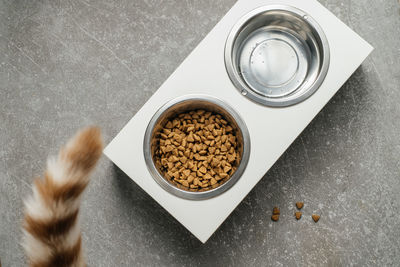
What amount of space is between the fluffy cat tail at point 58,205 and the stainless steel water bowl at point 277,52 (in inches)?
29.9

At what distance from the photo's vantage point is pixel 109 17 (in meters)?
1.72

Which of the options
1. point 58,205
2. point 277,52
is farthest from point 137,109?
point 58,205

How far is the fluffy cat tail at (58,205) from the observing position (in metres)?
0.89

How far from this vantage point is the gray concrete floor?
1.64 m

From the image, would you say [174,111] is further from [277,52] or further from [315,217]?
[315,217]

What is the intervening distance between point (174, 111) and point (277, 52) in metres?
0.53

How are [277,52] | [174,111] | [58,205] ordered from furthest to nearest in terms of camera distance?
[277,52], [174,111], [58,205]

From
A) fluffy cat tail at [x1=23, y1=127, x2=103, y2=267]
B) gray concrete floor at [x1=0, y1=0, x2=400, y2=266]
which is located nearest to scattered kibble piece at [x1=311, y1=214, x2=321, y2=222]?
gray concrete floor at [x1=0, y1=0, x2=400, y2=266]

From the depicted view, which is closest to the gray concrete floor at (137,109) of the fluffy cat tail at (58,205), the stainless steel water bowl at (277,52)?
the stainless steel water bowl at (277,52)

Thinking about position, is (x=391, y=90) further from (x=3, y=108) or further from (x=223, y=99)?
(x=3, y=108)

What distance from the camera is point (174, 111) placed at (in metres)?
1.47

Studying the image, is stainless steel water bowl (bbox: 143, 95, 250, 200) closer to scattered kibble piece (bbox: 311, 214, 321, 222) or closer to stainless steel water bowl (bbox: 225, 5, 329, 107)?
stainless steel water bowl (bbox: 225, 5, 329, 107)

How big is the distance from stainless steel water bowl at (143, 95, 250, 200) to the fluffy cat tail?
0.48 meters

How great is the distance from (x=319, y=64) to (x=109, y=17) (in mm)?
979
